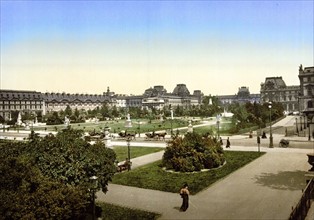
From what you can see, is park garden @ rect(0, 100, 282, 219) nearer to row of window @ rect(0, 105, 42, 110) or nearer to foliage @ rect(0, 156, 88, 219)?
foliage @ rect(0, 156, 88, 219)

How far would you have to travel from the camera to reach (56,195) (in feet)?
35.4

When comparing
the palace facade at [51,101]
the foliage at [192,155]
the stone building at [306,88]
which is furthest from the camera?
the palace facade at [51,101]

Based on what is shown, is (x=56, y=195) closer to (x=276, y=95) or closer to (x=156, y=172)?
(x=156, y=172)

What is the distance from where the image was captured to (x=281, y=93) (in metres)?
148

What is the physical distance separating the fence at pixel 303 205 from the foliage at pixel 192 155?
8.17 meters

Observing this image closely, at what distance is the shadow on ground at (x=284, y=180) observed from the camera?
17.1 m

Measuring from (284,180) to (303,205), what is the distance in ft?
19.2

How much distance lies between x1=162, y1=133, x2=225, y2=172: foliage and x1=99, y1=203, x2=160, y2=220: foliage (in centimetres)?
764

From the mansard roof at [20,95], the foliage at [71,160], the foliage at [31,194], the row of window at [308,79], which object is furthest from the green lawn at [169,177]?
the mansard roof at [20,95]

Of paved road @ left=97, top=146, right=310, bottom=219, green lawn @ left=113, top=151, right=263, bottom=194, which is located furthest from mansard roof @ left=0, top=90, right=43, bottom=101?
paved road @ left=97, top=146, right=310, bottom=219

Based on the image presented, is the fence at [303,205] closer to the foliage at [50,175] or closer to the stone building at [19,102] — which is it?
the foliage at [50,175]

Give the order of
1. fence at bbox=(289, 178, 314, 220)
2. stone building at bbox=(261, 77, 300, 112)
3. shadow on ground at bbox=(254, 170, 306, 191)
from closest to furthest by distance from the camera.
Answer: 1. fence at bbox=(289, 178, 314, 220)
2. shadow on ground at bbox=(254, 170, 306, 191)
3. stone building at bbox=(261, 77, 300, 112)

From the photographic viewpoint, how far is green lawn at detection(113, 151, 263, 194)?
1800 cm

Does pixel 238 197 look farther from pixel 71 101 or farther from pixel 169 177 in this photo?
pixel 71 101
